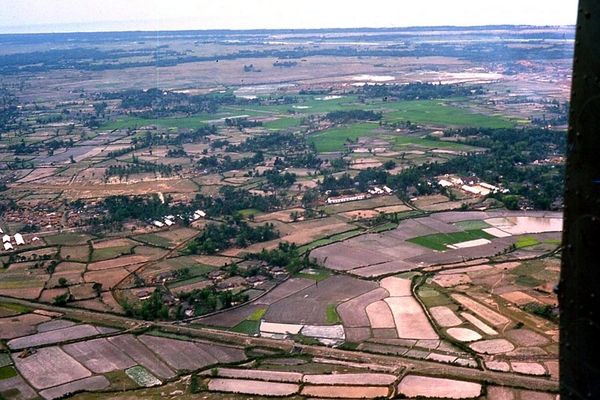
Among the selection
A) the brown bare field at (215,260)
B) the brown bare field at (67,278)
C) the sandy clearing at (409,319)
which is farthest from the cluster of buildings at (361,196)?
the brown bare field at (67,278)

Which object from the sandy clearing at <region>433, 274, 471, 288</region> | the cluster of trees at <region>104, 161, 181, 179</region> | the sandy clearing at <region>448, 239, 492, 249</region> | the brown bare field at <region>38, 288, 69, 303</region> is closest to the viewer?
the sandy clearing at <region>433, 274, 471, 288</region>

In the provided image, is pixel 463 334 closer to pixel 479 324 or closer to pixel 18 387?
pixel 479 324

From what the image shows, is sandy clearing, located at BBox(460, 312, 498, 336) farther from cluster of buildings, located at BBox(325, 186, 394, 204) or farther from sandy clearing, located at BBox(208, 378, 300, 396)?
cluster of buildings, located at BBox(325, 186, 394, 204)

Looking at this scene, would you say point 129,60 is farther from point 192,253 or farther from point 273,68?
point 192,253

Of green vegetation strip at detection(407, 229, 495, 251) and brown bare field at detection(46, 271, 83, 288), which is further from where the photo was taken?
green vegetation strip at detection(407, 229, 495, 251)

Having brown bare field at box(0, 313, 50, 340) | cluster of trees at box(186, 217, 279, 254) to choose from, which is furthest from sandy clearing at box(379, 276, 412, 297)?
brown bare field at box(0, 313, 50, 340)
